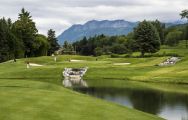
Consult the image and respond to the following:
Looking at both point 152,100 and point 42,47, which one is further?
point 42,47

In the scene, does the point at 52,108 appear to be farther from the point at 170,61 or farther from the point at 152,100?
the point at 170,61

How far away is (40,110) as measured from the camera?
23.7m

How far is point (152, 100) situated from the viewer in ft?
144

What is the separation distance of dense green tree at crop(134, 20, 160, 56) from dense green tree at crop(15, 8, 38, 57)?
117 ft

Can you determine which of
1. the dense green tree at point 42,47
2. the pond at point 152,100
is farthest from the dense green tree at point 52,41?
the pond at point 152,100

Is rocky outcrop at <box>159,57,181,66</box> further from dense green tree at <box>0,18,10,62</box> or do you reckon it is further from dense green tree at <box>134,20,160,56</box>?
dense green tree at <box>0,18,10,62</box>

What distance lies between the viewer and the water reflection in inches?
1384

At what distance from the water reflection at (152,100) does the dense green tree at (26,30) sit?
79.1m

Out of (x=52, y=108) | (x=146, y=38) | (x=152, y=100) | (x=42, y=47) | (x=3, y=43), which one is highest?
(x=146, y=38)

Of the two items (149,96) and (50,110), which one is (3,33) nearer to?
(149,96)

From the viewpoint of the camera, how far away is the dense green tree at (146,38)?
401ft

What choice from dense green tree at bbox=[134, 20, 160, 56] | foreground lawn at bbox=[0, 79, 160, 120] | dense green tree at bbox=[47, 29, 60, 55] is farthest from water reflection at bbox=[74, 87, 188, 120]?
dense green tree at bbox=[47, 29, 60, 55]

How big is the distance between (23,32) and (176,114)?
345 feet

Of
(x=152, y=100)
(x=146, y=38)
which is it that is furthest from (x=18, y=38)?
(x=152, y=100)
